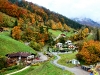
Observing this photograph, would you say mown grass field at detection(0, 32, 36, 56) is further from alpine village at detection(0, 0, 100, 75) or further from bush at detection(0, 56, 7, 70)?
bush at detection(0, 56, 7, 70)

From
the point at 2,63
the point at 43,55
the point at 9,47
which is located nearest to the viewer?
the point at 2,63

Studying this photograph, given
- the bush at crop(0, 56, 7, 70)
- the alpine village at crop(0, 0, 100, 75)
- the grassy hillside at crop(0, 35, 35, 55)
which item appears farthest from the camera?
the grassy hillside at crop(0, 35, 35, 55)

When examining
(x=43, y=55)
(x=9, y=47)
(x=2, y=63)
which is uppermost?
(x=9, y=47)

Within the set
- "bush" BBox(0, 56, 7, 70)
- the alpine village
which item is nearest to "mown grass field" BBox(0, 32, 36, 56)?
the alpine village

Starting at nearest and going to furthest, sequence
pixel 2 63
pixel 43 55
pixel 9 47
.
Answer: pixel 2 63
pixel 9 47
pixel 43 55

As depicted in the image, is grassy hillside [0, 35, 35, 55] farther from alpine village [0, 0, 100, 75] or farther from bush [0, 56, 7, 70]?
bush [0, 56, 7, 70]

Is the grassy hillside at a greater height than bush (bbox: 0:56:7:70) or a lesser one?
greater

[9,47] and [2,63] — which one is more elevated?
[9,47]

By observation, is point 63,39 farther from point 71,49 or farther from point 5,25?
point 5,25

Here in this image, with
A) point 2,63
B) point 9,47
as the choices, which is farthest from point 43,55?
point 2,63

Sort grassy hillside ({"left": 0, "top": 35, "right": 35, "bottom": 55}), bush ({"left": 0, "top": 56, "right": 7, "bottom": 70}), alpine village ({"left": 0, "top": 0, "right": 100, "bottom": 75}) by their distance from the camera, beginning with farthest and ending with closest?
grassy hillside ({"left": 0, "top": 35, "right": 35, "bottom": 55}), bush ({"left": 0, "top": 56, "right": 7, "bottom": 70}), alpine village ({"left": 0, "top": 0, "right": 100, "bottom": 75})

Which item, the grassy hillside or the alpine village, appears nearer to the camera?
the alpine village

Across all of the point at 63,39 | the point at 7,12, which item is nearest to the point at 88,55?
the point at 63,39

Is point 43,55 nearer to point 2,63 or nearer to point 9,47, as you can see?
point 9,47
